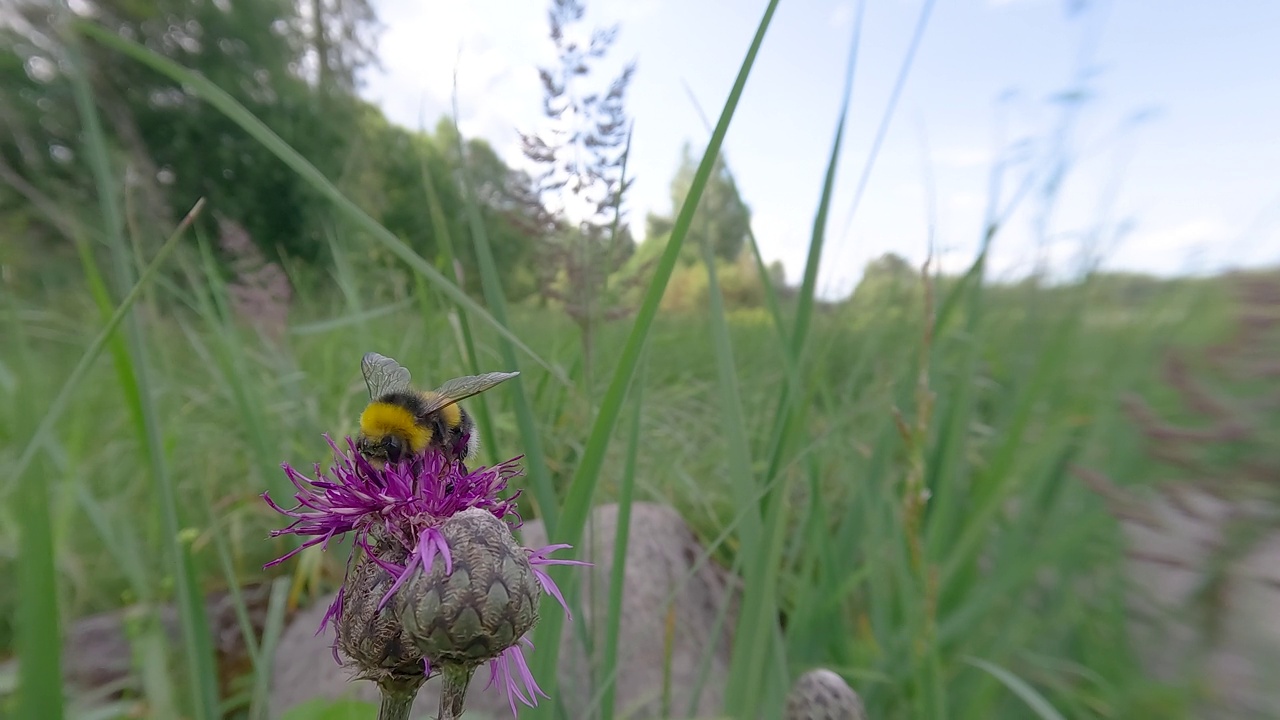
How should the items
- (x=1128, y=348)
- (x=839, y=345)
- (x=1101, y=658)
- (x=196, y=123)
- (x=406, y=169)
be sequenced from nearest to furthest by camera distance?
1. (x=1101, y=658)
2. (x=1128, y=348)
3. (x=839, y=345)
4. (x=406, y=169)
5. (x=196, y=123)

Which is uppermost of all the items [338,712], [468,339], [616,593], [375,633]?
[468,339]

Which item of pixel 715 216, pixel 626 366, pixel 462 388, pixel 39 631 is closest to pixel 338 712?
pixel 39 631

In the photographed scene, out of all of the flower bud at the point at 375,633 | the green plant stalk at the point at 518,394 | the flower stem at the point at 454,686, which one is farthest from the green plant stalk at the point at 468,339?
the flower stem at the point at 454,686

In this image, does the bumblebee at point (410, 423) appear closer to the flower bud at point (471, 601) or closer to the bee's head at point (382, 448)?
the bee's head at point (382, 448)

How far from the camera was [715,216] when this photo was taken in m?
1.80

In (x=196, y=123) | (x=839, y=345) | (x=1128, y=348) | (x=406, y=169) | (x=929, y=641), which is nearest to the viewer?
(x=929, y=641)

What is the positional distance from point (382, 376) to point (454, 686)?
0.53 metres

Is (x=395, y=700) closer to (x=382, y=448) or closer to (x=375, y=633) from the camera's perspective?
(x=375, y=633)

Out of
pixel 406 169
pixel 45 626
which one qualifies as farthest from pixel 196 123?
pixel 45 626

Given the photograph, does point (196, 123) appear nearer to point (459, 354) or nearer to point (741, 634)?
point (459, 354)

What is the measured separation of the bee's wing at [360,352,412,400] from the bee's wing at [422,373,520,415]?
10cm

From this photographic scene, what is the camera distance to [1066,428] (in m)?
1.86

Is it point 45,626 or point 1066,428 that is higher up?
point 45,626

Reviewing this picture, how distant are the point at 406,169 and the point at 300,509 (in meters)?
4.42
